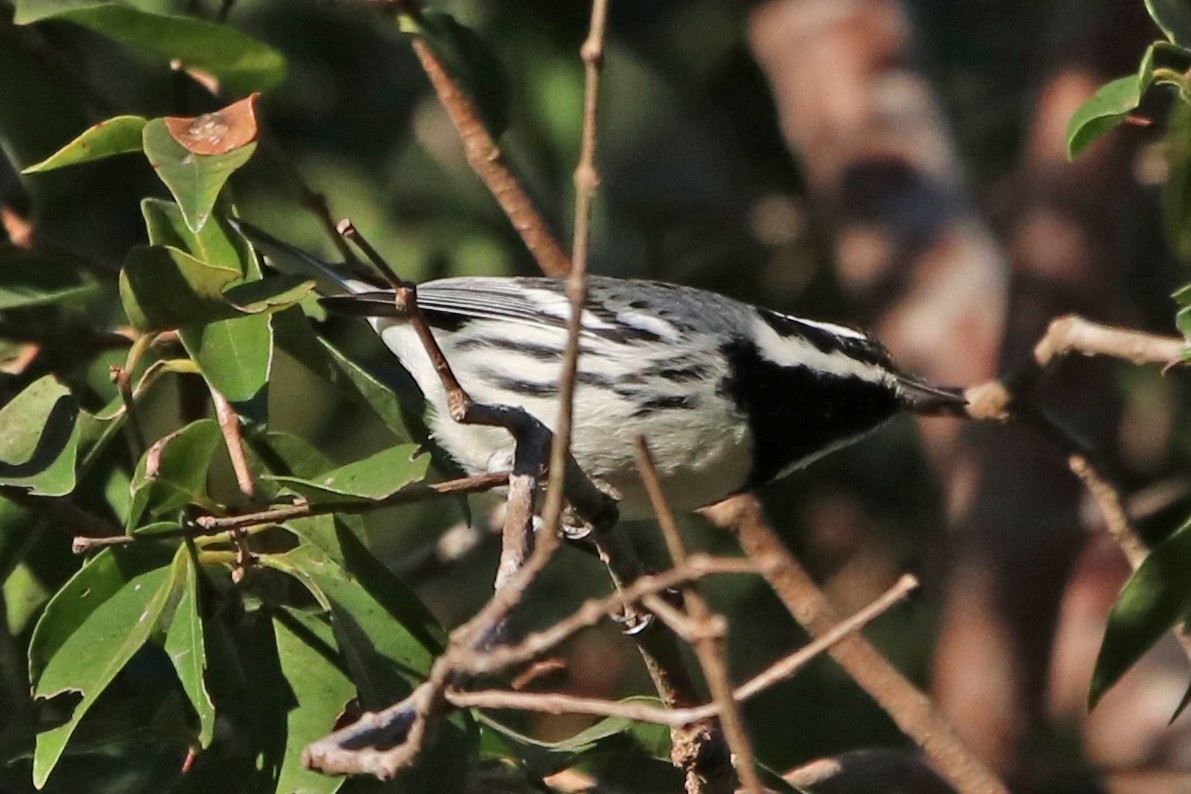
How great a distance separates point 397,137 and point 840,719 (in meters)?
1.78

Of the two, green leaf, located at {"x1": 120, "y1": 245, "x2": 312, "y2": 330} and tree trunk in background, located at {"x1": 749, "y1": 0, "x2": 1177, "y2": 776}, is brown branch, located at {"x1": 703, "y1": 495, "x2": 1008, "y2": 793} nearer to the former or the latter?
green leaf, located at {"x1": 120, "y1": 245, "x2": 312, "y2": 330}

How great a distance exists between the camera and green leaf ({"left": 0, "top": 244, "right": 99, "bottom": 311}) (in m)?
2.48

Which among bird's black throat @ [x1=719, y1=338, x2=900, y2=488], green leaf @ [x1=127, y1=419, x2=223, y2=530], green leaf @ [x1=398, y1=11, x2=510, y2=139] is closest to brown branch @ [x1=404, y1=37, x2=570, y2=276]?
green leaf @ [x1=398, y1=11, x2=510, y2=139]

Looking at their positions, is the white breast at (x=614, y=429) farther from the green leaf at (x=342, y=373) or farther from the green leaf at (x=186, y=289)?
the green leaf at (x=186, y=289)

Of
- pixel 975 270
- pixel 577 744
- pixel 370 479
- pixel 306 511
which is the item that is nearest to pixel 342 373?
pixel 370 479

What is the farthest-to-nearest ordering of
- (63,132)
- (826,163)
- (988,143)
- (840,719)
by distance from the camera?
(988,143) < (826,163) < (840,719) < (63,132)

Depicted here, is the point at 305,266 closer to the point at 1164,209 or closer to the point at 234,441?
the point at 234,441

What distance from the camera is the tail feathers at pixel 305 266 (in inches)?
97.6

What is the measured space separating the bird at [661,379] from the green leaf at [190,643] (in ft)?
2.22

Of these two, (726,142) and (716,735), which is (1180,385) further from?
(716,735)

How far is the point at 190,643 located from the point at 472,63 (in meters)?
1.18

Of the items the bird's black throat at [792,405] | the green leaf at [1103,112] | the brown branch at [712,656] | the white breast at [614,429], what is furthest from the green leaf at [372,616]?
the green leaf at [1103,112]

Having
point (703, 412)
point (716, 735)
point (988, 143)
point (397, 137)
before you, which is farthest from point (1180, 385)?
point (716, 735)

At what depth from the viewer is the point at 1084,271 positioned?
14.5ft
